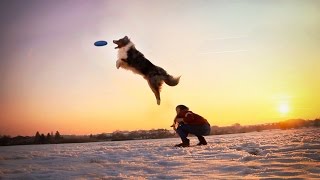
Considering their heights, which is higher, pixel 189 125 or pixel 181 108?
pixel 181 108

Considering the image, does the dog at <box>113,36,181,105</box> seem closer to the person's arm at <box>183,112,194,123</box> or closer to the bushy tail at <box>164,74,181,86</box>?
the bushy tail at <box>164,74,181,86</box>

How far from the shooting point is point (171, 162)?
16.5ft

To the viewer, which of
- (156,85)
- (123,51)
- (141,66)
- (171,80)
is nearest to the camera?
(123,51)

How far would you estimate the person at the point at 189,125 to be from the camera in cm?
902

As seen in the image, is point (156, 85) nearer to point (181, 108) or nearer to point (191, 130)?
point (181, 108)

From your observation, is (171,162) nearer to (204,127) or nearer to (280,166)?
(280,166)

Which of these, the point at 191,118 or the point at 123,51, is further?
the point at 123,51

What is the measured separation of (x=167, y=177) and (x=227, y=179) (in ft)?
2.44

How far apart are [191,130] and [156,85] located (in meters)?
2.66

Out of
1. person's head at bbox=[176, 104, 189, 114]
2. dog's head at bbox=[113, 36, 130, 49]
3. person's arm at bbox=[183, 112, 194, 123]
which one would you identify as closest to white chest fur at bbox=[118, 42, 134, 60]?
dog's head at bbox=[113, 36, 130, 49]

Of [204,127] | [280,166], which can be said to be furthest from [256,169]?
[204,127]

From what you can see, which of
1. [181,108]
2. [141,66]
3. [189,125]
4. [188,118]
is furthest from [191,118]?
[141,66]

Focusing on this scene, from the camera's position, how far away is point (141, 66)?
10.8m

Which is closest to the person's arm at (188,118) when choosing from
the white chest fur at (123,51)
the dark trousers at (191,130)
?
the dark trousers at (191,130)
